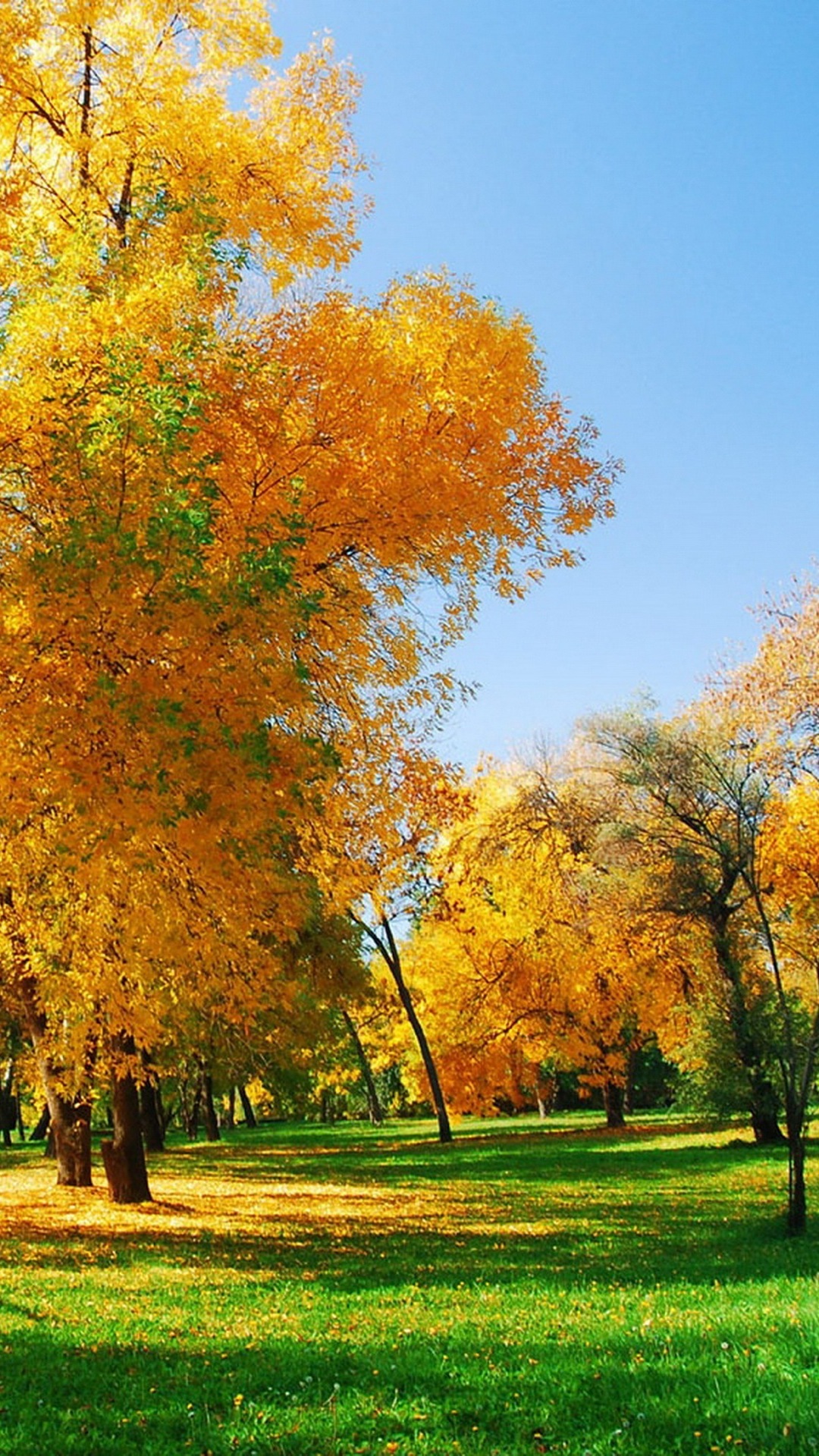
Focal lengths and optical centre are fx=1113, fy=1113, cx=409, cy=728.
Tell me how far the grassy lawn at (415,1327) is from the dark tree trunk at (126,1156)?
1.47 ft

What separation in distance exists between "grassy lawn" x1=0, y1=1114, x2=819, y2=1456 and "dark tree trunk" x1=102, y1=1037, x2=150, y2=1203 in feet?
1.47

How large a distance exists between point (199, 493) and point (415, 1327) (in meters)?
4.99

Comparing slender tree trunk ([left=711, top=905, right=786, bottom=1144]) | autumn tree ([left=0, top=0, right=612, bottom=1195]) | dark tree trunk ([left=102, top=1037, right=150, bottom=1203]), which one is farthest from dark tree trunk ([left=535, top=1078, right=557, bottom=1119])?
autumn tree ([left=0, top=0, right=612, bottom=1195])

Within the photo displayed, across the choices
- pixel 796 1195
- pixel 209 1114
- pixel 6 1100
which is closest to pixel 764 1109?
pixel 796 1195

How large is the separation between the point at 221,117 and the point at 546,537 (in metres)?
4.54

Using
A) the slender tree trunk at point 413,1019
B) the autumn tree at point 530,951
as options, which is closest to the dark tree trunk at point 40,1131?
the slender tree trunk at point 413,1019

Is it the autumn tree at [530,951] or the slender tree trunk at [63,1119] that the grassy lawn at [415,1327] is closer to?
the slender tree trunk at [63,1119]

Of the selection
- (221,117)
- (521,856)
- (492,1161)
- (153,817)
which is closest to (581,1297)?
(153,817)

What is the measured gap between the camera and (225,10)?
10133 mm

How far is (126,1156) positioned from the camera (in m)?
14.4

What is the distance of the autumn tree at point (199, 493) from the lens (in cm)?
632

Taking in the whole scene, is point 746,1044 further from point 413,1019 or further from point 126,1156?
point 126,1156

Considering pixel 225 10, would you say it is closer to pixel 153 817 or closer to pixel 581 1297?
pixel 153 817

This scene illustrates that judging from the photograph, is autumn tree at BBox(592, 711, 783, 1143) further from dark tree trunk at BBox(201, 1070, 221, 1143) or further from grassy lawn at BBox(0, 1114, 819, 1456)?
dark tree trunk at BBox(201, 1070, 221, 1143)
